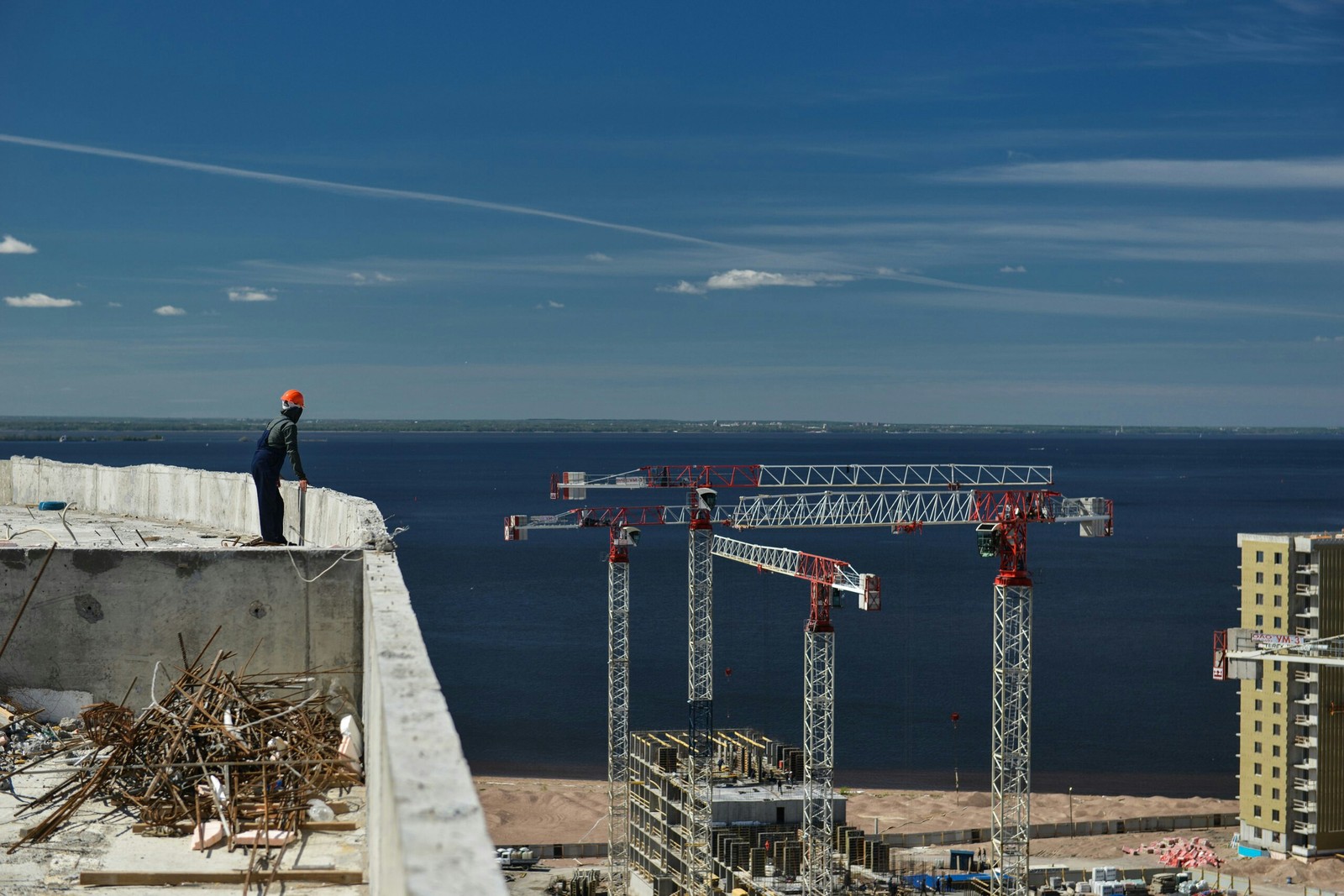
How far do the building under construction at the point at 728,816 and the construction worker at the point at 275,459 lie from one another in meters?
28.0

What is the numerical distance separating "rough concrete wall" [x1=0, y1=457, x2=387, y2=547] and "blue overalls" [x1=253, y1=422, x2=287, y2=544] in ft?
1.65

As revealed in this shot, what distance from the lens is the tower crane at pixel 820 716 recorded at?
35.4 metres

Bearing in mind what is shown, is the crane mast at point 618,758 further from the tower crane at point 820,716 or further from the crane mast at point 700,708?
the tower crane at point 820,716

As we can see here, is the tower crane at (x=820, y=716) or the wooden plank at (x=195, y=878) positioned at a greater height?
the wooden plank at (x=195, y=878)

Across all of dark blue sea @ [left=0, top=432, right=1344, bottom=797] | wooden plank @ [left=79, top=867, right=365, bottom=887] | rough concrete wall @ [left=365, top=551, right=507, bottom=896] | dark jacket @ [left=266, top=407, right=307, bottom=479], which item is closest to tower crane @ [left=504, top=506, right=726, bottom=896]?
dark blue sea @ [left=0, top=432, right=1344, bottom=797]

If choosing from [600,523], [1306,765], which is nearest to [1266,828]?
[1306,765]

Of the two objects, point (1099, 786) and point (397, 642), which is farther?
point (1099, 786)

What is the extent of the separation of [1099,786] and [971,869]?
40.8 feet

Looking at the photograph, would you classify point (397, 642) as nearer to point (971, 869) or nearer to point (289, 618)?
point (289, 618)

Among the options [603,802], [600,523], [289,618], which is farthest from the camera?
[600,523]

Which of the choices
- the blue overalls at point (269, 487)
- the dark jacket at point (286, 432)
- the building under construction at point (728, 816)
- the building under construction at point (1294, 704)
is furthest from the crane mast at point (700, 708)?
the dark jacket at point (286, 432)

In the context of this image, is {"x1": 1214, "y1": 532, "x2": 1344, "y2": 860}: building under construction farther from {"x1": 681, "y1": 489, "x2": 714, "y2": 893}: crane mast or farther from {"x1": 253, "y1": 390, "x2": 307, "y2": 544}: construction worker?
{"x1": 253, "y1": 390, "x2": 307, "y2": 544}: construction worker

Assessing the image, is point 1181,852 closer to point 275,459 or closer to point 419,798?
point 275,459

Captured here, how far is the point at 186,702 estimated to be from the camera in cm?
727
